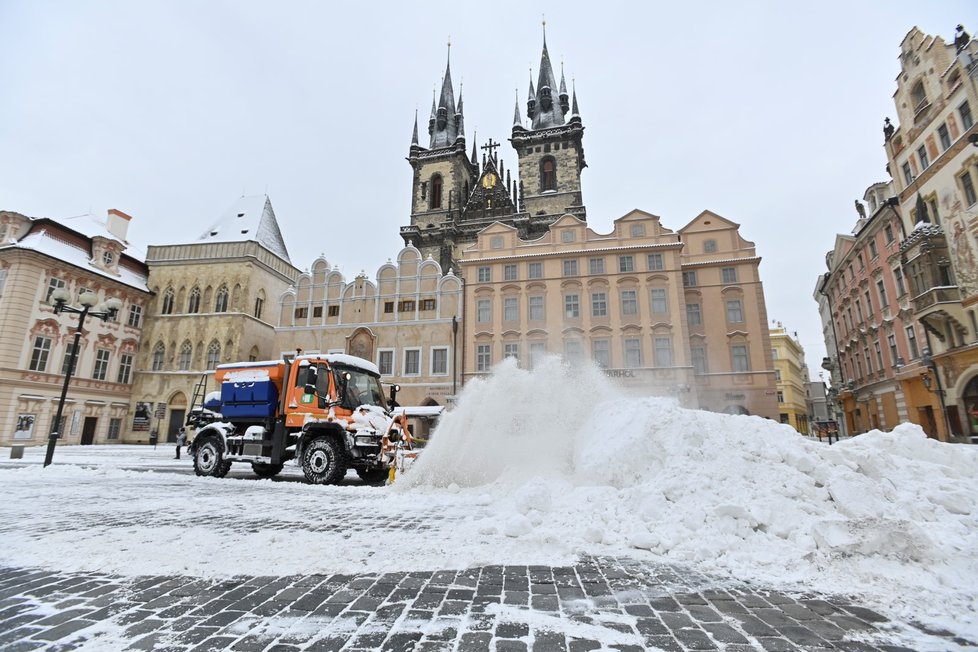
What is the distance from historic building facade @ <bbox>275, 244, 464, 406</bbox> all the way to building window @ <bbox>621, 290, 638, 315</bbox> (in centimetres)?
1092

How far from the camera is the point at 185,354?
3516 centimetres

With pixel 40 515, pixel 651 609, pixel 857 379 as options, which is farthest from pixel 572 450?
pixel 857 379

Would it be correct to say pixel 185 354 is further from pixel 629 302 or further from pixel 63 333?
pixel 629 302

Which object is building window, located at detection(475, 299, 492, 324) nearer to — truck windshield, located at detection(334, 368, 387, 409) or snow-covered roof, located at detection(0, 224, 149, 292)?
truck windshield, located at detection(334, 368, 387, 409)

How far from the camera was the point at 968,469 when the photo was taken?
25.1 feet

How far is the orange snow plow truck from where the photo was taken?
11344 millimetres

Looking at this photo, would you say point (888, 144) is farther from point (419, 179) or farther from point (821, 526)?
point (419, 179)

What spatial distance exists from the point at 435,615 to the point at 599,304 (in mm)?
27750

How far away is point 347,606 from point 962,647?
4.33m

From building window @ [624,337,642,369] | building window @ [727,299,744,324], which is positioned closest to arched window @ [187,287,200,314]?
building window @ [624,337,642,369]

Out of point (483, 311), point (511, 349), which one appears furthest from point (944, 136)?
point (483, 311)

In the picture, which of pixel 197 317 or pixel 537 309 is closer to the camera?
pixel 537 309

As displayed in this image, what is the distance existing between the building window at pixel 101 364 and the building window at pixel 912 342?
50685 millimetres

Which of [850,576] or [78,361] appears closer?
[850,576]
